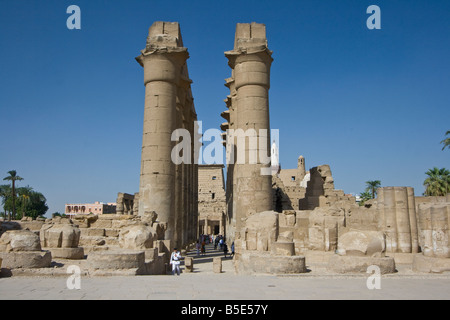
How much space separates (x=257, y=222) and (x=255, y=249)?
33.7 inches

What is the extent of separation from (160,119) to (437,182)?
2671 cm

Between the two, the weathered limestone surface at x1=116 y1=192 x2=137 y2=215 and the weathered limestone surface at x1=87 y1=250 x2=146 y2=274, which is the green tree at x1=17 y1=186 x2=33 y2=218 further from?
the weathered limestone surface at x1=87 y1=250 x2=146 y2=274

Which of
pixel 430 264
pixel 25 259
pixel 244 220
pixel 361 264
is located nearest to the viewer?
pixel 25 259

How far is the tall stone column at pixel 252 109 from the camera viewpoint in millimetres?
17109

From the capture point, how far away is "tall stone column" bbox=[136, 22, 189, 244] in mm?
16797

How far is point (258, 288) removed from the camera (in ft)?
18.9

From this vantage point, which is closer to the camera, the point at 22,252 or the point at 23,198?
the point at 22,252

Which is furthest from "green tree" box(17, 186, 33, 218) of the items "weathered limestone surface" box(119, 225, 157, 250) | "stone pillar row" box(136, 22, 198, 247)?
"weathered limestone surface" box(119, 225, 157, 250)

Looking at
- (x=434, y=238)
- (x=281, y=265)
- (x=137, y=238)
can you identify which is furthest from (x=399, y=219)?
(x=137, y=238)

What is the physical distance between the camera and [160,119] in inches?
679

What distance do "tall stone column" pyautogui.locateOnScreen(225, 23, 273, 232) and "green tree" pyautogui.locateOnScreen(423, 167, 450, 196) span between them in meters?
21.9

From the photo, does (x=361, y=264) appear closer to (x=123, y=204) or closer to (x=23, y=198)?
(x=123, y=204)
